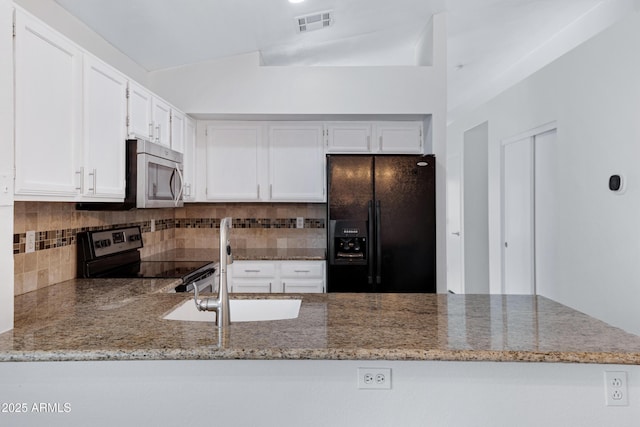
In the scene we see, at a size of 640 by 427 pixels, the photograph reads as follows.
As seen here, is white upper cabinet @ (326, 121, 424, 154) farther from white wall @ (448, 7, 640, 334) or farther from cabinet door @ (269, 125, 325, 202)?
white wall @ (448, 7, 640, 334)

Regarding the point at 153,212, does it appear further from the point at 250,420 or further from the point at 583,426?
the point at 583,426

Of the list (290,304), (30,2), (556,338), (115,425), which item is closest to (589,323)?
(556,338)

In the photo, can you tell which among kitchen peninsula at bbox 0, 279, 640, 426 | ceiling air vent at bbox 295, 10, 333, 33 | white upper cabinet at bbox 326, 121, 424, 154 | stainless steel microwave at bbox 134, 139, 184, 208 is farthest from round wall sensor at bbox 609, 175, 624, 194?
stainless steel microwave at bbox 134, 139, 184, 208

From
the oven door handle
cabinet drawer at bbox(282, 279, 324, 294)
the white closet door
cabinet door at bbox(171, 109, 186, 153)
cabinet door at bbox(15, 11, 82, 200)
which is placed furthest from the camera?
the white closet door

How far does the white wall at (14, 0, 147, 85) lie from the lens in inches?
81.5

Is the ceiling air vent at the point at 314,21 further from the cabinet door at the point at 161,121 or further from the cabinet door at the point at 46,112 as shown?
the cabinet door at the point at 46,112

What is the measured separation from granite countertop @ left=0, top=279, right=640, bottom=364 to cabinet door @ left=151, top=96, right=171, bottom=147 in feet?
4.59

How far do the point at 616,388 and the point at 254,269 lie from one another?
269 cm

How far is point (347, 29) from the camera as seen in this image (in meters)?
3.31

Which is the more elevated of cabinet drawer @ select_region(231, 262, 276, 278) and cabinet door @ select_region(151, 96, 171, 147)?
cabinet door @ select_region(151, 96, 171, 147)

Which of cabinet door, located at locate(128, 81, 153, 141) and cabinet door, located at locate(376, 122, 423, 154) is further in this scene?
cabinet door, located at locate(376, 122, 423, 154)

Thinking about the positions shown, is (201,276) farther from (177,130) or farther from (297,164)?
(297,164)

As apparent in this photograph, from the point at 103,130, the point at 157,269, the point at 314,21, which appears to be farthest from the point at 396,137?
the point at 103,130

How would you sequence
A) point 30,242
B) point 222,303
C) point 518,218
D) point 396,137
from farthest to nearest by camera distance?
point 518,218
point 396,137
point 30,242
point 222,303
